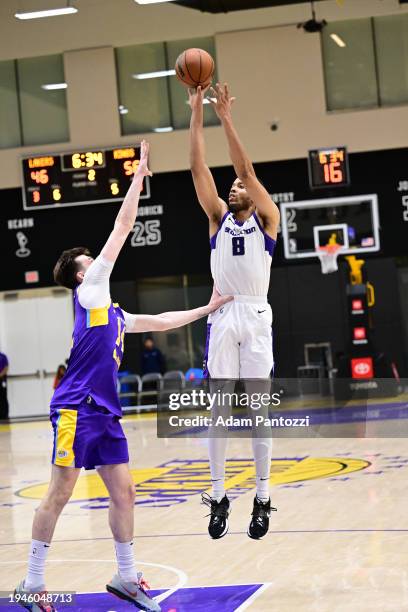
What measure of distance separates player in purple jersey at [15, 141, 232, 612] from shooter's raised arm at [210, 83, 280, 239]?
986mm

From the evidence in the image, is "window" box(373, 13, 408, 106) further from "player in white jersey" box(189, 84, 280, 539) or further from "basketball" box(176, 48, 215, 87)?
"player in white jersey" box(189, 84, 280, 539)

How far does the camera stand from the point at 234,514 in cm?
919

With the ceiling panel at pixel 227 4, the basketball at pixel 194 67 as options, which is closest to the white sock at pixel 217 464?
the basketball at pixel 194 67

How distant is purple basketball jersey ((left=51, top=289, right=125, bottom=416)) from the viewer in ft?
19.3

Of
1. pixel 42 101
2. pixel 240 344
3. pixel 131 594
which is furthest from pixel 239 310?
pixel 42 101

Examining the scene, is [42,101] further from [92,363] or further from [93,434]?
[93,434]

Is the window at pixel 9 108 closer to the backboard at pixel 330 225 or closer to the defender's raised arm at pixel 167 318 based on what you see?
the backboard at pixel 330 225

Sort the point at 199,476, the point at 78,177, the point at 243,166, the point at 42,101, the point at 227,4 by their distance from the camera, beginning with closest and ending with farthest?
1. the point at 243,166
2. the point at 199,476
3. the point at 227,4
4. the point at 78,177
5. the point at 42,101

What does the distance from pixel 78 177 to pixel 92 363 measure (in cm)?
1540

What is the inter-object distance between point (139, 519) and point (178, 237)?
12870 millimetres

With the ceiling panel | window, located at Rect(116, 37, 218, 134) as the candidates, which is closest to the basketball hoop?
window, located at Rect(116, 37, 218, 134)

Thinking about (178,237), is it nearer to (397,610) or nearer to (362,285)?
(362,285)

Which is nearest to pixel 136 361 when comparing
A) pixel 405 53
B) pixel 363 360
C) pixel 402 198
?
pixel 363 360

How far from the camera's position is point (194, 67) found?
6.77 m
